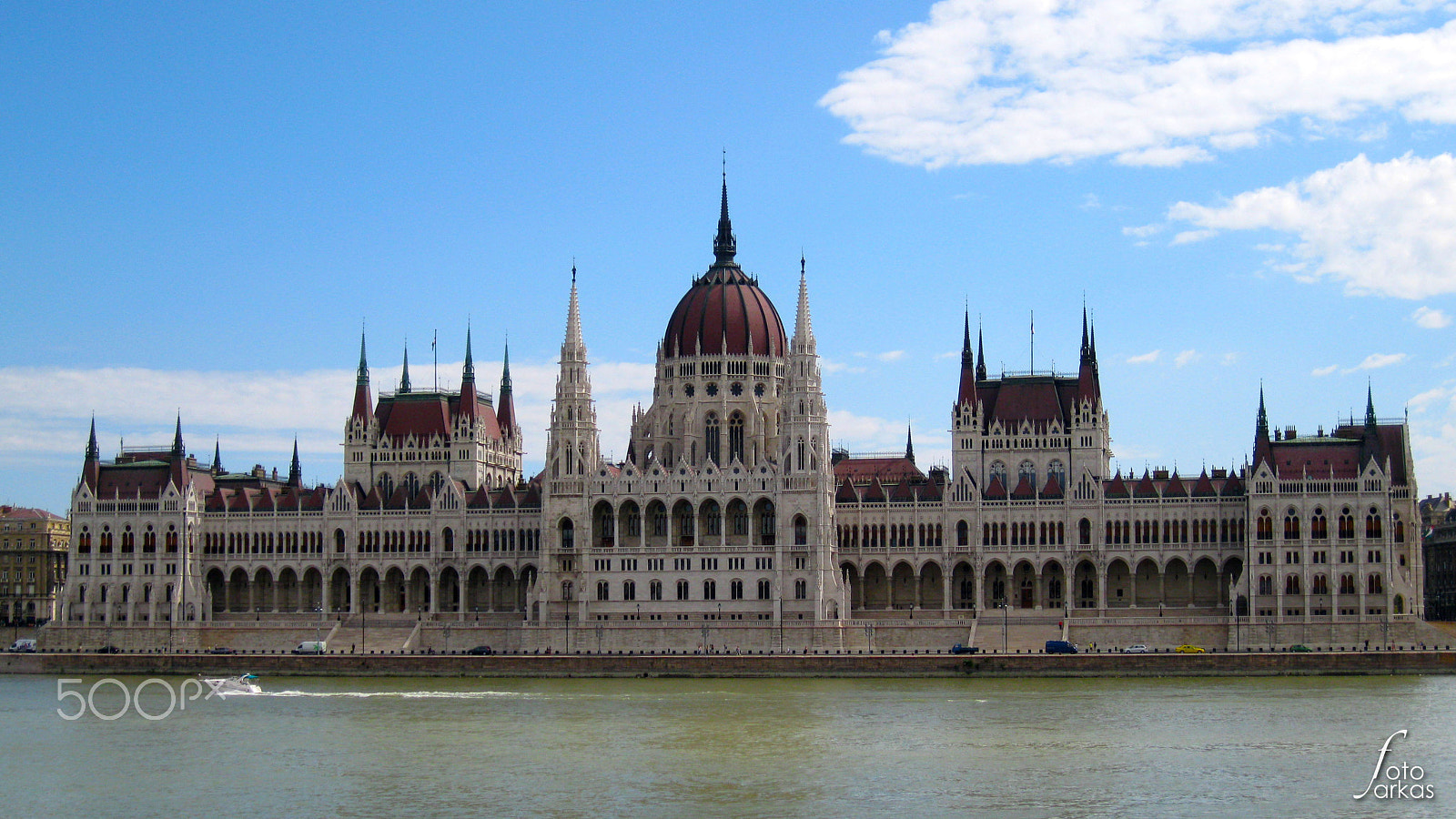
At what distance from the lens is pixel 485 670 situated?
114750 millimetres

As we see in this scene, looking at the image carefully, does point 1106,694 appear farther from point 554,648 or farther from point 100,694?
point 100,694

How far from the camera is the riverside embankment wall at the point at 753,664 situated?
10831 cm

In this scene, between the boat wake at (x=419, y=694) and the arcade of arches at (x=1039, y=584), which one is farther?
the arcade of arches at (x=1039, y=584)

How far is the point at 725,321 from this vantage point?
139125 mm

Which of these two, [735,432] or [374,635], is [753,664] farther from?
[735,432]

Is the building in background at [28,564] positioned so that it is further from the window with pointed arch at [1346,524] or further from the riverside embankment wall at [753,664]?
the window with pointed arch at [1346,524]

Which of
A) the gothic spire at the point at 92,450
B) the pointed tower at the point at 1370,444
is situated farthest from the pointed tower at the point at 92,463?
the pointed tower at the point at 1370,444

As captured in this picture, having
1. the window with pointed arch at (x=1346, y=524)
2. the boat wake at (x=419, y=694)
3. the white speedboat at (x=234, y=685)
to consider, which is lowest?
the boat wake at (x=419, y=694)

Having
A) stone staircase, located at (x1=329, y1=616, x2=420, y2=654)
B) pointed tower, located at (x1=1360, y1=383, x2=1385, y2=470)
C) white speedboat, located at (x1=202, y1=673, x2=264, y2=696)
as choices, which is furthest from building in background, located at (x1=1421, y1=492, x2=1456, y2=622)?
white speedboat, located at (x1=202, y1=673, x2=264, y2=696)

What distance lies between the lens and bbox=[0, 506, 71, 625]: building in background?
16075cm

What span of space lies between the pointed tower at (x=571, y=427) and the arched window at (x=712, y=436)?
8.43 meters

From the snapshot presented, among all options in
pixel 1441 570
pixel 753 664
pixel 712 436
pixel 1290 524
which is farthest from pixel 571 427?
pixel 1441 570

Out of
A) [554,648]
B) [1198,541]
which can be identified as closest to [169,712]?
[554,648]

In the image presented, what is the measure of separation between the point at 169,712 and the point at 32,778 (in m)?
20.5
